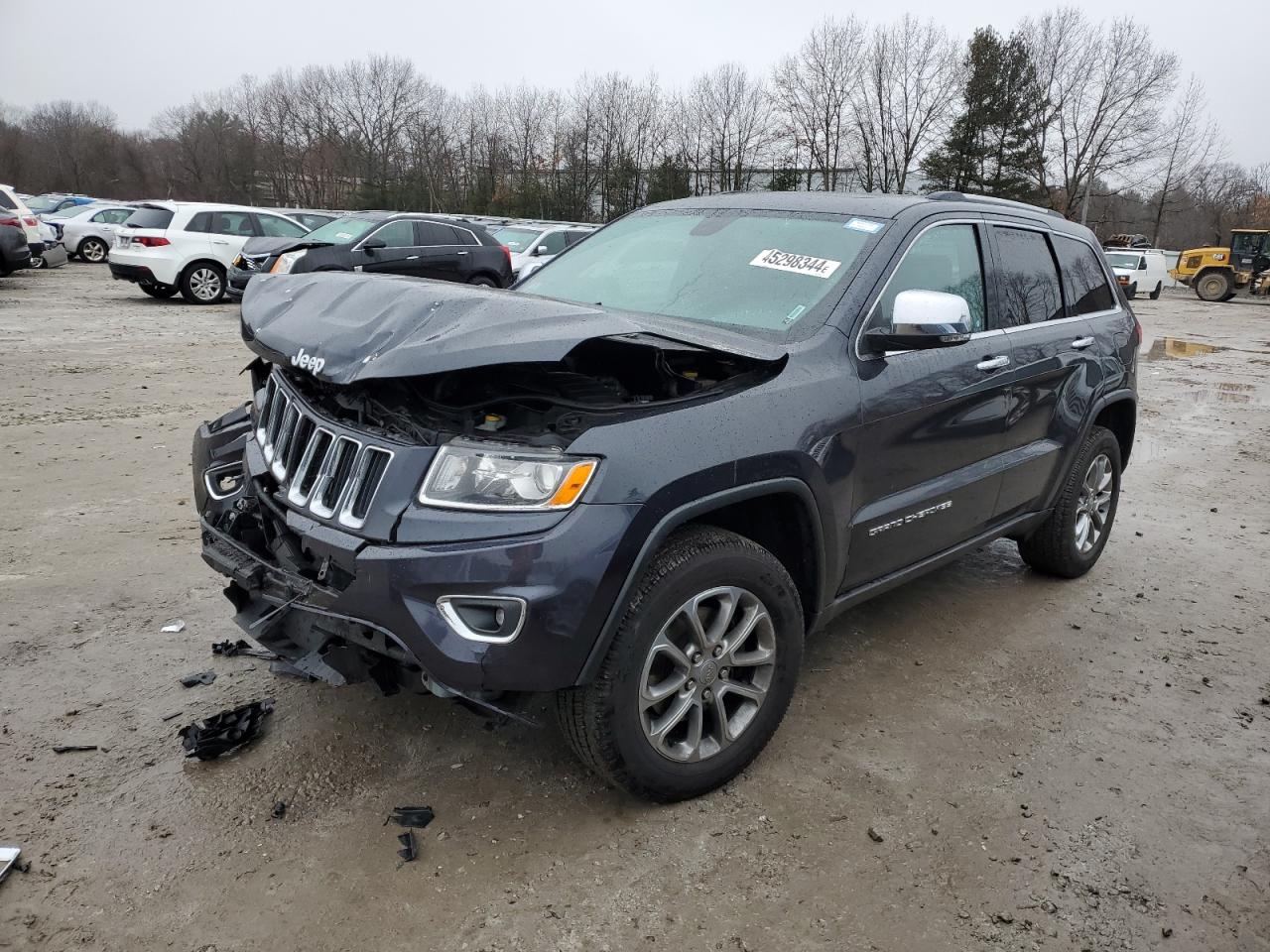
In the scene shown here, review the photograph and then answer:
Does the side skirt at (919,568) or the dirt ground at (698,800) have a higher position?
the side skirt at (919,568)

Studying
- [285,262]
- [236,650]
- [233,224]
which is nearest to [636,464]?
[236,650]

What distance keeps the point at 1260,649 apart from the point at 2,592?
18.2 ft

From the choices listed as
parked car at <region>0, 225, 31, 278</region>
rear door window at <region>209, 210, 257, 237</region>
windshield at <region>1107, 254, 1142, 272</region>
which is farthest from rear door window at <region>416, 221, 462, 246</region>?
windshield at <region>1107, 254, 1142, 272</region>

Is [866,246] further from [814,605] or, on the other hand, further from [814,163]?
[814,163]

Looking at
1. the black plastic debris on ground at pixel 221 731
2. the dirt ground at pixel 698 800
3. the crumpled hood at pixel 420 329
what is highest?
the crumpled hood at pixel 420 329

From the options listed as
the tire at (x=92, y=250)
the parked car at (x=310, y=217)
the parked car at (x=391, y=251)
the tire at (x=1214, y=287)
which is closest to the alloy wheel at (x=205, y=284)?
the parked car at (x=391, y=251)

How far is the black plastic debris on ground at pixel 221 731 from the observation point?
297cm

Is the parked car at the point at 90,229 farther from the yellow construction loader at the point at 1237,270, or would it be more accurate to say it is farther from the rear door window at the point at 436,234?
the yellow construction loader at the point at 1237,270

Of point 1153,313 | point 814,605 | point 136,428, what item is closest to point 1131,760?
point 814,605

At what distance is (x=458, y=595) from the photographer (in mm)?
2328

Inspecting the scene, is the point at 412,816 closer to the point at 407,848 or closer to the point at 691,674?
the point at 407,848

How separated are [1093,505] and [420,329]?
3.75m

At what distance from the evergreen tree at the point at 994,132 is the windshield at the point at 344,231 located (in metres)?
40.5

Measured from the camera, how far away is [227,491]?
3.25 meters
